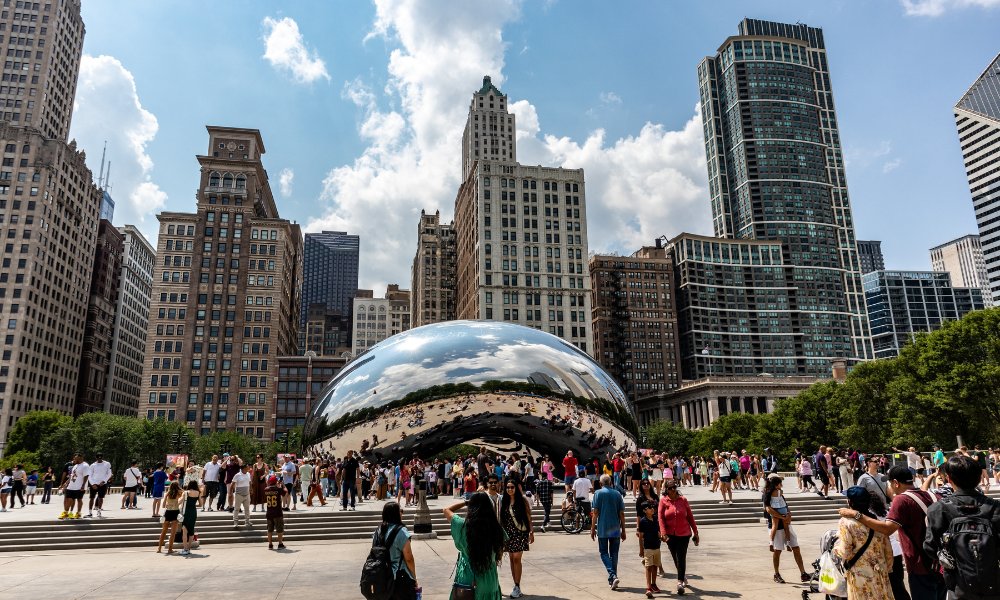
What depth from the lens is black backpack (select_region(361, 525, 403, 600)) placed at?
5168 millimetres

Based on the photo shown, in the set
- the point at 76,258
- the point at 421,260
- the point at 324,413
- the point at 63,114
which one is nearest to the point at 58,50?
the point at 63,114

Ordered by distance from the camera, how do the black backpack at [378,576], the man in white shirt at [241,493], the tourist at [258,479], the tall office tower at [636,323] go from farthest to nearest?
the tall office tower at [636,323] < the tourist at [258,479] < the man in white shirt at [241,493] < the black backpack at [378,576]

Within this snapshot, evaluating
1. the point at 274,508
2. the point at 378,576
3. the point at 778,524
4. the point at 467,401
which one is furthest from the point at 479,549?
the point at 467,401

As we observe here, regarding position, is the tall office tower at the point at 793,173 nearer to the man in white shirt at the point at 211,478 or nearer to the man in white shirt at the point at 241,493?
the man in white shirt at the point at 211,478

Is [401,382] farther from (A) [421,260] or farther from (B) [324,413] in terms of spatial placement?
(A) [421,260]

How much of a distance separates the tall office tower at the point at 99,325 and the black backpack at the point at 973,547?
145490 millimetres

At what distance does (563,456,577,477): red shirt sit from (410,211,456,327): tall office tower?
401ft

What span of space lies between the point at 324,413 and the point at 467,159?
138738 mm

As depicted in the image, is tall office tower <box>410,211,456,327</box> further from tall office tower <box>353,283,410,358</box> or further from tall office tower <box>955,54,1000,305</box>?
tall office tower <box>955,54,1000,305</box>

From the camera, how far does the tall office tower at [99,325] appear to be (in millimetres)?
123481

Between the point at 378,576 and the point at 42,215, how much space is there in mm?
126832

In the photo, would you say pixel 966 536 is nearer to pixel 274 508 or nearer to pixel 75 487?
pixel 274 508

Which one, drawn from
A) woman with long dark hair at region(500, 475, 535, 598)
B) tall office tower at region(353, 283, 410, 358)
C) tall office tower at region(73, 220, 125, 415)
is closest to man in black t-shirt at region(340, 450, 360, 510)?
woman with long dark hair at region(500, 475, 535, 598)

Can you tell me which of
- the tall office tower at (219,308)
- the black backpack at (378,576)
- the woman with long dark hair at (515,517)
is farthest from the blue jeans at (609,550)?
the tall office tower at (219,308)
